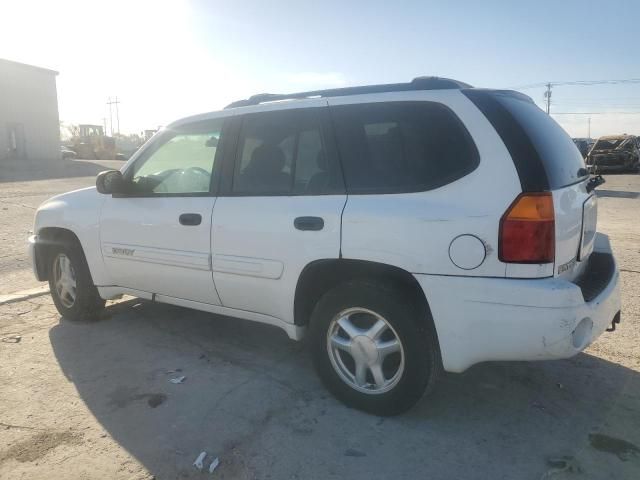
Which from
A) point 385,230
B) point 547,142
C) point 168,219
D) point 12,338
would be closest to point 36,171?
point 12,338

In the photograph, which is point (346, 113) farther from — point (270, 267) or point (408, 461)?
point (408, 461)

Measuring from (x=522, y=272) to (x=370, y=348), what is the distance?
977 millimetres

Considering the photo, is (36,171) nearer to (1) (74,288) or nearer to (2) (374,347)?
(1) (74,288)

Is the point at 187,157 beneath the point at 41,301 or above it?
above

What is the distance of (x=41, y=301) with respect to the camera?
5516 mm

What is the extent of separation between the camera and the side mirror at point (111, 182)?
4.14 m

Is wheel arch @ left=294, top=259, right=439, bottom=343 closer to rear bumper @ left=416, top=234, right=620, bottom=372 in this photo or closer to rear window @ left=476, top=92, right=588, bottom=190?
rear bumper @ left=416, top=234, right=620, bottom=372

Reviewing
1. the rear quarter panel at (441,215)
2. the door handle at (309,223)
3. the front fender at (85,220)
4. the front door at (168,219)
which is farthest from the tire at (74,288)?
the rear quarter panel at (441,215)

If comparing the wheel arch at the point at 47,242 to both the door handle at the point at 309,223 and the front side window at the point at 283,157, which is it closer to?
the front side window at the point at 283,157

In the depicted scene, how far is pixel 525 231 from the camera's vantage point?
8.50 feet

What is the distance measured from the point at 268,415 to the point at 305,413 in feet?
0.74

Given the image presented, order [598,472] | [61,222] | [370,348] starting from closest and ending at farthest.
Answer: [598,472] < [370,348] < [61,222]

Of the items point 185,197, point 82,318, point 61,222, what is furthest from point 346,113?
point 82,318

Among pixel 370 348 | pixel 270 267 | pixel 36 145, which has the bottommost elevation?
pixel 370 348
